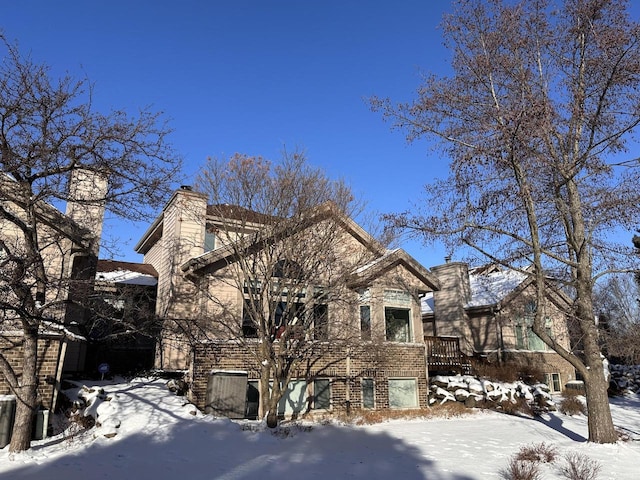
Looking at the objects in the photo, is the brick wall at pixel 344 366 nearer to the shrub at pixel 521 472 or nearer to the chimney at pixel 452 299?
the shrub at pixel 521 472

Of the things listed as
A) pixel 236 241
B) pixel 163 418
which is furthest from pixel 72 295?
pixel 236 241

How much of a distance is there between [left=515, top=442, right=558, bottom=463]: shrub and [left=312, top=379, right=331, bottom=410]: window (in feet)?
18.9

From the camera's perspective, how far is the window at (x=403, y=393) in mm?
15992

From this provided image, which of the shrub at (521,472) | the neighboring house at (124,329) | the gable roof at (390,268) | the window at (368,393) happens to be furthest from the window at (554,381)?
the neighboring house at (124,329)

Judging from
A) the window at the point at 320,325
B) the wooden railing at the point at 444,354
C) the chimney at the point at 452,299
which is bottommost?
the wooden railing at the point at 444,354

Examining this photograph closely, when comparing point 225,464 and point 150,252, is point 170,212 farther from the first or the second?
point 225,464

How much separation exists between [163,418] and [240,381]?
218 centimetres

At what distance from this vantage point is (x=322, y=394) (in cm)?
1477

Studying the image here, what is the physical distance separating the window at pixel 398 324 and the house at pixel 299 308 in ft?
0.12

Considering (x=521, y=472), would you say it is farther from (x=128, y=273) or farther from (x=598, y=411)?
(x=128, y=273)

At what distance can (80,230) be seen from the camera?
39.3 ft

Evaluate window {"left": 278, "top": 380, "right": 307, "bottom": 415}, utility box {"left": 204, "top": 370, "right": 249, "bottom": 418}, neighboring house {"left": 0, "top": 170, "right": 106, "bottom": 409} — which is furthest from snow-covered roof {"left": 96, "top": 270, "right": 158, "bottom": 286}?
window {"left": 278, "top": 380, "right": 307, "bottom": 415}

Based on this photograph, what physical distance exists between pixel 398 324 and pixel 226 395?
277 inches

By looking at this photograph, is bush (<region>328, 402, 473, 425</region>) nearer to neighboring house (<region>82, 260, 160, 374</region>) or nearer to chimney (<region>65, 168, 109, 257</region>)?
neighboring house (<region>82, 260, 160, 374</region>)
